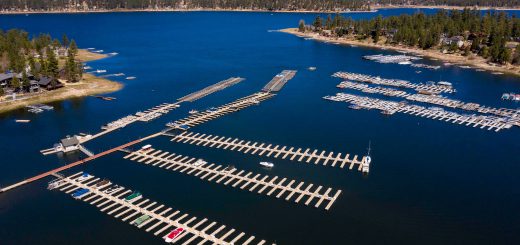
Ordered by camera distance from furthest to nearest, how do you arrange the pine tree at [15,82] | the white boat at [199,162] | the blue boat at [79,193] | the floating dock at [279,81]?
the floating dock at [279,81]
the pine tree at [15,82]
the white boat at [199,162]
the blue boat at [79,193]

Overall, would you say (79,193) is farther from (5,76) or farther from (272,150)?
(5,76)

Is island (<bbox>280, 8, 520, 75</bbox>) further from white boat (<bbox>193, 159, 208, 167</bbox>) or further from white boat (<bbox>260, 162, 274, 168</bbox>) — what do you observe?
white boat (<bbox>193, 159, 208, 167</bbox>)

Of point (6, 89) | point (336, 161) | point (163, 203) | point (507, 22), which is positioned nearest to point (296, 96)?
point (336, 161)

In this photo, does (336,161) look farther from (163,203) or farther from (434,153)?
(163,203)

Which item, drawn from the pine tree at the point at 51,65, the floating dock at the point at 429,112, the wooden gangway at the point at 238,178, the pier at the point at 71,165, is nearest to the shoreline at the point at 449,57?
the floating dock at the point at 429,112

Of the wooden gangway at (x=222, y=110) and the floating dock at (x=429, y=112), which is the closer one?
the floating dock at (x=429, y=112)

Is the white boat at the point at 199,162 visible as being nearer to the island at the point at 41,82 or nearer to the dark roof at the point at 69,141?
the dark roof at the point at 69,141
